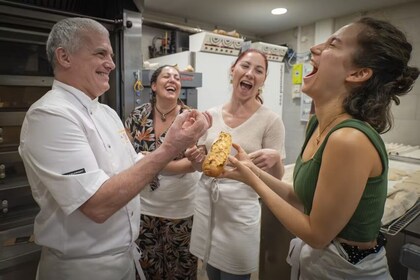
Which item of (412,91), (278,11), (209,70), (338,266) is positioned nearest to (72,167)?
(338,266)

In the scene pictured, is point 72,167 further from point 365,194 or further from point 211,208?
point 365,194

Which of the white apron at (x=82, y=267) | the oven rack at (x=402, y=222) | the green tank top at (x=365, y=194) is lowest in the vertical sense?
the white apron at (x=82, y=267)

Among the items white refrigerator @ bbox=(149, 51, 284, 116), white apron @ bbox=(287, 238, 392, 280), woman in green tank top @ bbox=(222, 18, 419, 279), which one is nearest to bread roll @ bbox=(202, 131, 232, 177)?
woman in green tank top @ bbox=(222, 18, 419, 279)

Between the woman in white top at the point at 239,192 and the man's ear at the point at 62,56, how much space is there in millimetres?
630

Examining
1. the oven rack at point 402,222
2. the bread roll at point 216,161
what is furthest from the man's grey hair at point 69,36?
the oven rack at point 402,222

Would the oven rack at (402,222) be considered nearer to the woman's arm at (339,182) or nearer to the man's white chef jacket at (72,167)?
the woman's arm at (339,182)

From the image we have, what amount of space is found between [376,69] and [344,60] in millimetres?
92

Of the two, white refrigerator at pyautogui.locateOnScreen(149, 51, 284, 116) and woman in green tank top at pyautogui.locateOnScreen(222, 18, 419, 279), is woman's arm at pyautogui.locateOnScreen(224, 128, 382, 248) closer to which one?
woman in green tank top at pyautogui.locateOnScreen(222, 18, 419, 279)

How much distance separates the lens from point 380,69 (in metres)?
0.81

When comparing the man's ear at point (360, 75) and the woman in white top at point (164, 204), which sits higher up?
the man's ear at point (360, 75)

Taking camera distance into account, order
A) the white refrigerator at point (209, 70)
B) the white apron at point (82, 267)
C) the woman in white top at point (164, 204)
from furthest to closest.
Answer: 1. the white refrigerator at point (209, 70)
2. the woman in white top at point (164, 204)
3. the white apron at point (82, 267)

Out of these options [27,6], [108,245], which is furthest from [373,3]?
[108,245]

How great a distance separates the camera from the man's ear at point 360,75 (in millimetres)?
815

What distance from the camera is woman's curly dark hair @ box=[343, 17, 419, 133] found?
79 centimetres
